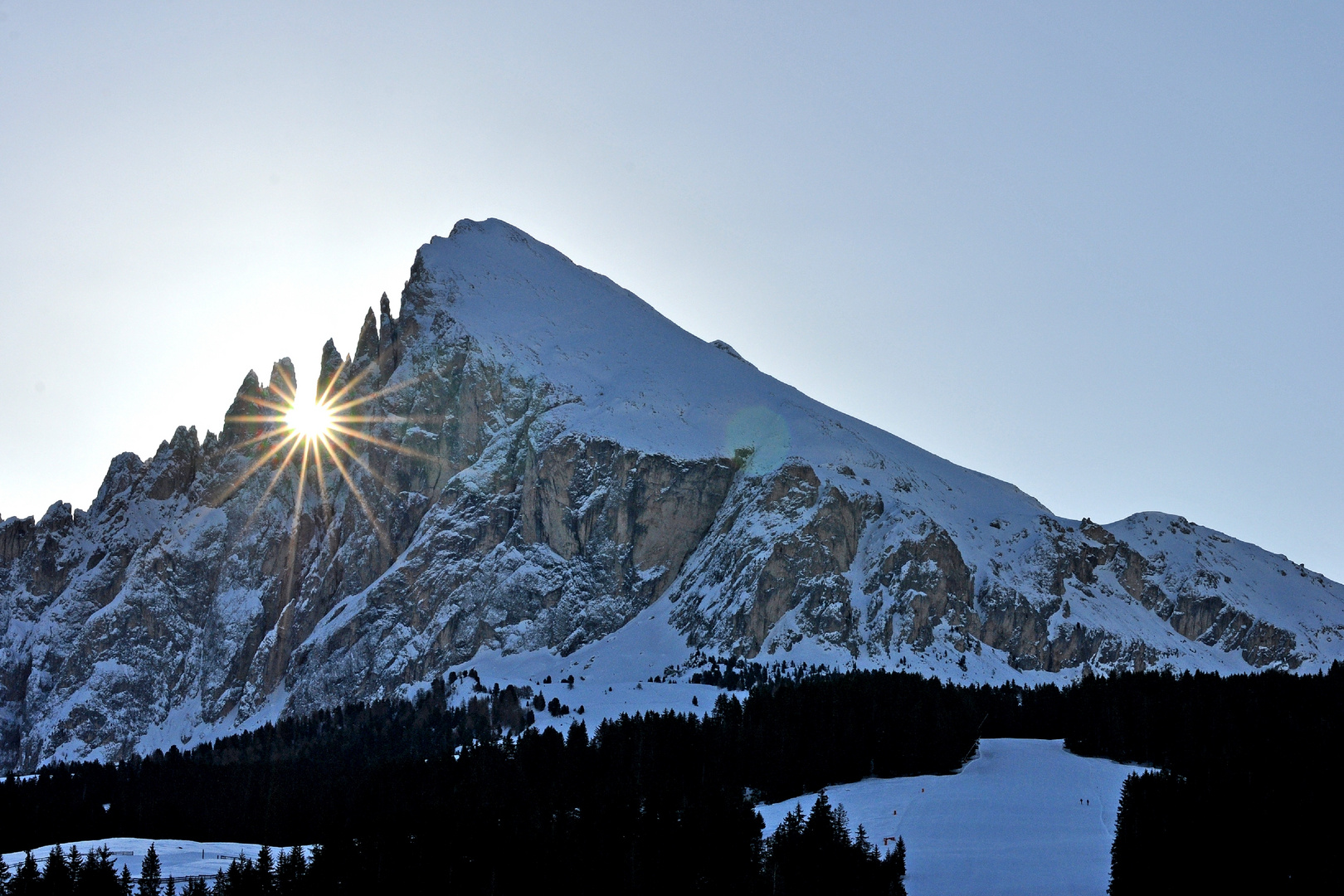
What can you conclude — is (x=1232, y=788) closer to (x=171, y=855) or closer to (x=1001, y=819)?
(x=1001, y=819)

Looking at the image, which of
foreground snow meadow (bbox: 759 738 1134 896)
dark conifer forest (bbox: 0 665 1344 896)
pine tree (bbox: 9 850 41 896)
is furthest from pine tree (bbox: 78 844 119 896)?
foreground snow meadow (bbox: 759 738 1134 896)

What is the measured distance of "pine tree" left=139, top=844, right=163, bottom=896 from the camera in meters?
102

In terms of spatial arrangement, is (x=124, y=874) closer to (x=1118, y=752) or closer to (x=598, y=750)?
(x=598, y=750)

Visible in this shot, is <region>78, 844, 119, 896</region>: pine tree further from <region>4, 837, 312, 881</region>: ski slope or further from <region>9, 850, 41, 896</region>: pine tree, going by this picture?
<region>4, 837, 312, 881</region>: ski slope

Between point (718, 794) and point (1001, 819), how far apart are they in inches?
1148

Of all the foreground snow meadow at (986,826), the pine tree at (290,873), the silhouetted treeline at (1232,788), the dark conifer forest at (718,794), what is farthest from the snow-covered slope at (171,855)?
the silhouetted treeline at (1232,788)

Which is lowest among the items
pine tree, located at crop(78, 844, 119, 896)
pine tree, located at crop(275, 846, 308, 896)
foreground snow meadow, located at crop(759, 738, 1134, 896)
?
foreground snow meadow, located at crop(759, 738, 1134, 896)

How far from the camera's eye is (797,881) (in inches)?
4195

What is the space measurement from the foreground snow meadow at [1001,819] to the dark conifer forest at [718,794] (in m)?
3.98

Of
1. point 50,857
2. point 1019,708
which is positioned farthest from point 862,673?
point 50,857

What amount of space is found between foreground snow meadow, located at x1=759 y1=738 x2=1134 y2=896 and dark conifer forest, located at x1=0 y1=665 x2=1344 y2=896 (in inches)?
→ 157

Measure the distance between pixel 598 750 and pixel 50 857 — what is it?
2620 inches

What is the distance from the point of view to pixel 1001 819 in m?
138

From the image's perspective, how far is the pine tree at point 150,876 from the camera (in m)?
102
